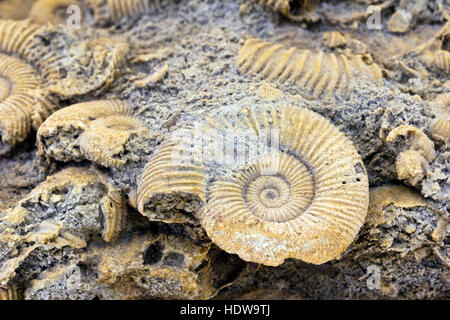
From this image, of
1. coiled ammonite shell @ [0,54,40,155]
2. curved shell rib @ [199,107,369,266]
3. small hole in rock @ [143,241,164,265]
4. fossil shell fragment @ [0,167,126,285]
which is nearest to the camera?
curved shell rib @ [199,107,369,266]

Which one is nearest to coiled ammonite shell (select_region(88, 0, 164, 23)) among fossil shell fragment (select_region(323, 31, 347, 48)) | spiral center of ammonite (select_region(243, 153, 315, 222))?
fossil shell fragment (select_region(323, 31, 347, 48))

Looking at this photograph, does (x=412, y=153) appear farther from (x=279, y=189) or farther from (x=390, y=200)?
(x=279, y=189)

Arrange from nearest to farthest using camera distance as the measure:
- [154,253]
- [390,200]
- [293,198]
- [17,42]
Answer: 1. [293,198]
2. [390,200]
3. [154,253]
4. [17,42]

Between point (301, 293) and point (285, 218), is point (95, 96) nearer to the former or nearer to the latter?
point (285, 218)

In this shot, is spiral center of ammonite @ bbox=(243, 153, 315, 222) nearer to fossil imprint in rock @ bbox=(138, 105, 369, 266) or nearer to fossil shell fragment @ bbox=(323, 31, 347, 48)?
fossil imprint in rock @ bbox=(138, 105, 369, 266)

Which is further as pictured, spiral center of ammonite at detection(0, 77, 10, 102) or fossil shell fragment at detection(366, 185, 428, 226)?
spiral center of ammonite at detection(0, 77, 10, 102)

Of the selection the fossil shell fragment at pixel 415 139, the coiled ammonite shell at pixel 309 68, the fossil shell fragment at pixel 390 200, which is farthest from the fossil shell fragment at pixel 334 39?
the fossil shell fragment at pixel 390 200

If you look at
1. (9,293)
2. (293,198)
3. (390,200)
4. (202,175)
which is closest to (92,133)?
(202,175)
